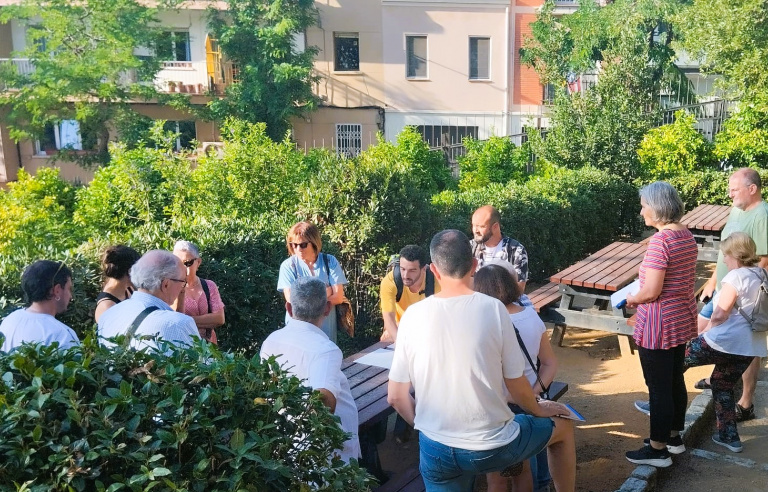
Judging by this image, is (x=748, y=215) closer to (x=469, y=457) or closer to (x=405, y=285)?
(x=405, y=285)

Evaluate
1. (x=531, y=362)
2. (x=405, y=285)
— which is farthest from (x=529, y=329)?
(x=405, y=285)

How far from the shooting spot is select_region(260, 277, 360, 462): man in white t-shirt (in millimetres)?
3148

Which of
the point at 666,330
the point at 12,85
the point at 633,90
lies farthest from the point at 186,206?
the point at 12,85

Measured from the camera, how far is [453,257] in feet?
9.84

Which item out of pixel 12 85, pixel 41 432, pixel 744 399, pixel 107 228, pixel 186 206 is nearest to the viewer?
pixel 41 432

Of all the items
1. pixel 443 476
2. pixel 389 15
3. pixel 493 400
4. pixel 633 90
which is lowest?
pixel 443 476

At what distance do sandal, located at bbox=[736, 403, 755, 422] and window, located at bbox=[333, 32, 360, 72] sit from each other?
21803 mm

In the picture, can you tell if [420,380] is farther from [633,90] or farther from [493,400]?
[633,90]

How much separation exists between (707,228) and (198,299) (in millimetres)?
7459

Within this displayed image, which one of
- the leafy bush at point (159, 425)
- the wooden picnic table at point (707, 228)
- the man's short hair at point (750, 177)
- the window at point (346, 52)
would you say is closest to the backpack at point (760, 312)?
the man's short hair at point (750, 177)

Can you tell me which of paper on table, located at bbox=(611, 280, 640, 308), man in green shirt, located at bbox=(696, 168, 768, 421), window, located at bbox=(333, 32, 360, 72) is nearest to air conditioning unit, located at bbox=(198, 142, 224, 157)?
paper on table, located at bbox=(611, 280, 640, 308)

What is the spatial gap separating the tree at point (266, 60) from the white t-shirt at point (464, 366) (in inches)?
794

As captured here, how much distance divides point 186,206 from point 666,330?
5.73m

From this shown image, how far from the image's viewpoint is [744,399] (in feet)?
17.5
